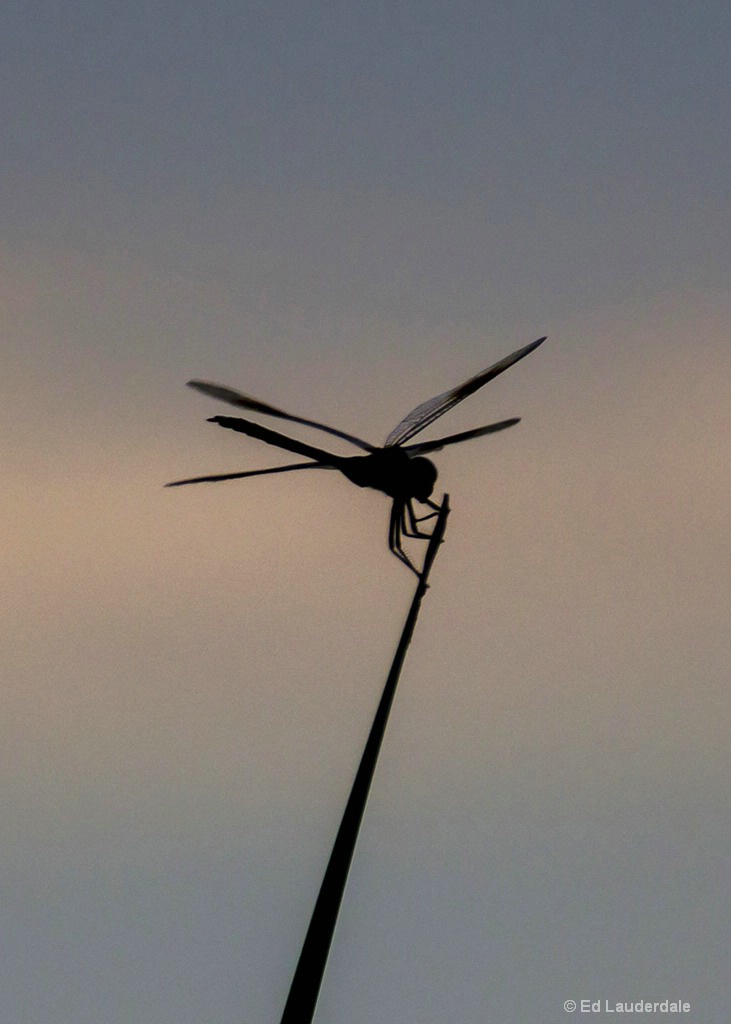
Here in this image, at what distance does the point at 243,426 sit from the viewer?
16.5 metres

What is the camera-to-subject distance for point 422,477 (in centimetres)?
1487

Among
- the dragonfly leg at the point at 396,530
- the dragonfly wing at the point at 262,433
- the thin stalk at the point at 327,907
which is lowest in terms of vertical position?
the thin stalk at the point at 327,907

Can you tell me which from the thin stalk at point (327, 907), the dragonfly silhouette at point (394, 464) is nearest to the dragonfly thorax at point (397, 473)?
the dragonfly silhouette at point (394, 464)

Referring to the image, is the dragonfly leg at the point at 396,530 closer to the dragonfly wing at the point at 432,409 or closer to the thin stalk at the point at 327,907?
the dragonfly wing at the point at 432,409

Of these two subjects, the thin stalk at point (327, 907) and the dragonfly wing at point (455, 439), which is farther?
the dragonfly wing at point (455, 439)

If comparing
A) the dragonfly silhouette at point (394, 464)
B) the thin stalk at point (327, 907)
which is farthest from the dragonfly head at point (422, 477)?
the thin stalk at point (327, 907)

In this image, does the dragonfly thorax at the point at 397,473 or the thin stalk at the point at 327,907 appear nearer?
the thin stalk at the point at 327,907

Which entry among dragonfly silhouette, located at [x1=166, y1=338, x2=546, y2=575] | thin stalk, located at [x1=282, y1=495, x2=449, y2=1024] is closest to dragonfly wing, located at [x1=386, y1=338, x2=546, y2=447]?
dragonfly silhouette, located at [x1=166, y1=338, x2=546, y2=575]

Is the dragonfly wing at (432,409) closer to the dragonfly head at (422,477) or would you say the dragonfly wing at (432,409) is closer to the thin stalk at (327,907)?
the dragonfly head at (422,477)

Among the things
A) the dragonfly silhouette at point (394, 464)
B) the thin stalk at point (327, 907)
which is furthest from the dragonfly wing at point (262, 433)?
the thin stalk at point (327, 907)

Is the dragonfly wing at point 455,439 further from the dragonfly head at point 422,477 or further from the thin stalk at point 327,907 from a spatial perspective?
the thin stalk at point 327,907

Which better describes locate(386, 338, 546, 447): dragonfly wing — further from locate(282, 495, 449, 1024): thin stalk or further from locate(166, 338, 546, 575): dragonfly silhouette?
locate(282, 495, 449, 1024): thin stalk

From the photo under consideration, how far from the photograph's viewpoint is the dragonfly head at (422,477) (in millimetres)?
14672

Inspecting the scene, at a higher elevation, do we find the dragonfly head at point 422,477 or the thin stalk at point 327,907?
the dragonfly head at point 422,477
